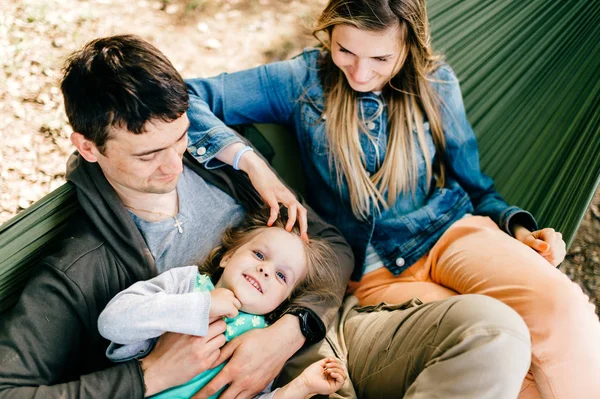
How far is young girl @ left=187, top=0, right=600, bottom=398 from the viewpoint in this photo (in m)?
1.63

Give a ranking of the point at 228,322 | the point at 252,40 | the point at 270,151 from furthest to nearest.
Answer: the point at 252,40, the point at 270,151, the point at 228,322

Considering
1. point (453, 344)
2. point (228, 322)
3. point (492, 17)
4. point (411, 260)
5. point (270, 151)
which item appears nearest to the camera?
point (453, 344)

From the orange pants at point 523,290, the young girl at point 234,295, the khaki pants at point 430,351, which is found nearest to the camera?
the khaki pants at point 430,351

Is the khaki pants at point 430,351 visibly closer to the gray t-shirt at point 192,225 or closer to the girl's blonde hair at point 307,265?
the girl's blonde hair at point 307,265

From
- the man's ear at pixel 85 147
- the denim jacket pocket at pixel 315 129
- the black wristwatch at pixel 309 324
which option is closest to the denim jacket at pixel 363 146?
the denim jacket pocket at pixel 315 129

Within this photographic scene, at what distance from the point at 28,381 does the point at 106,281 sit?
0.29m

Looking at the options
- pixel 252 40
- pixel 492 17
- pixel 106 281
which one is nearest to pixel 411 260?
pixel 106 281

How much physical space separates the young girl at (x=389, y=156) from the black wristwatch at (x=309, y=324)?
29 cm

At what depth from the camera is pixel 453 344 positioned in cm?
124

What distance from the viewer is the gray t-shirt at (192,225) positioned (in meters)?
1.56

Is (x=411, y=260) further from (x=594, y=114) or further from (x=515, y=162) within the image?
(x=594, y=114)

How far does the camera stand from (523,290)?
1.51m

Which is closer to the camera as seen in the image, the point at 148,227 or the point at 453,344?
the point at 453,344

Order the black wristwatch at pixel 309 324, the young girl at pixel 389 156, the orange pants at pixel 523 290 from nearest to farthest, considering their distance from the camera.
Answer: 1. the orange pants at pixel 523 290
2. the black wristwatch at pixel 309 324
3. the young girl at pixel 389 156
